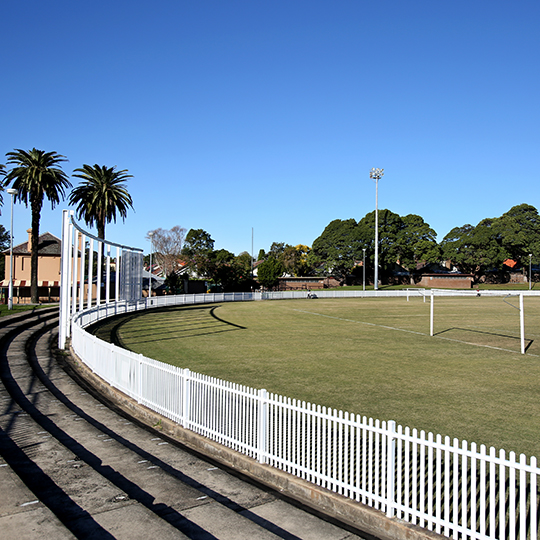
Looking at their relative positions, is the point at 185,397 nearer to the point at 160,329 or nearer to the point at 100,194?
the point at 160,329

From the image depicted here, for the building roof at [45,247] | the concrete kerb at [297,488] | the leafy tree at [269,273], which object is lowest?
the concrete kerb at [297,488]

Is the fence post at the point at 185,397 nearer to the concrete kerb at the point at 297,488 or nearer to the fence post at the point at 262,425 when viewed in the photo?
the concrete kerb at the point at 297,488

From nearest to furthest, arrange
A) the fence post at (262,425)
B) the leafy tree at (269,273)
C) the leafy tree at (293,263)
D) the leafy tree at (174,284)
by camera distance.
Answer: the fence post at (262,425), the leafy tree at (174,284), the leafy tree at (269,273), the leafy tree at (293,263)

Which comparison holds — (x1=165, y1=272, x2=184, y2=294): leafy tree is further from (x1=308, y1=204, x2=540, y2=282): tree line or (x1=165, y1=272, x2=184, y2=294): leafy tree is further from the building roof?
(x1=308, y1=204, x2=540, y2=282): tree line

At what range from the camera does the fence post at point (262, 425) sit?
23.3 ft

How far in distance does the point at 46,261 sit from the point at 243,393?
54796 millimetres

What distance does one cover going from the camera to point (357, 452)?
5.71 metres

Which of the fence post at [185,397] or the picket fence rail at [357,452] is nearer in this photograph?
the picket fence rail at [357,452]

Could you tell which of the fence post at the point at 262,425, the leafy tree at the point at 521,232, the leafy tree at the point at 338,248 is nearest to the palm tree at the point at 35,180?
the fence post at the point at 262,425

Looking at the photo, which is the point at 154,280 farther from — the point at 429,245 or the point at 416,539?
the point at 416,539

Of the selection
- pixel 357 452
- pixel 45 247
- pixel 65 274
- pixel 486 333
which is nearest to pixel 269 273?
pixel 45 247

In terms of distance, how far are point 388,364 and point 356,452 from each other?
33.0 feet

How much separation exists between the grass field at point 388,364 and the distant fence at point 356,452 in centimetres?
93

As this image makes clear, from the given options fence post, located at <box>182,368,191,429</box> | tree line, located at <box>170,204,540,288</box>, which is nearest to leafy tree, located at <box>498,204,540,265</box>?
tree line, located at <box>170,204,540,288</box>
